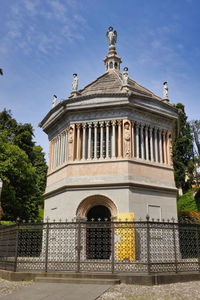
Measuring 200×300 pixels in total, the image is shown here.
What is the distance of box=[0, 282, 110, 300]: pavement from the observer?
23.6ft

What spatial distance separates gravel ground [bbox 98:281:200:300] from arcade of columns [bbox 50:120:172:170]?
7.75m

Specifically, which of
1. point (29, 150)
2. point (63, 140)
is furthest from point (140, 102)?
point (29, 150)

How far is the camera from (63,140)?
17.4 meters

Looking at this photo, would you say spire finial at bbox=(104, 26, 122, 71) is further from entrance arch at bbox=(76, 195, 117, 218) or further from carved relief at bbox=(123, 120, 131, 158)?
entrance arch at bbox=(76, 195, 117, 218)

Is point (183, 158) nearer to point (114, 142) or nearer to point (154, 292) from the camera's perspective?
point (114, 142)

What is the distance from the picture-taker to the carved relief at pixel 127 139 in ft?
50.2

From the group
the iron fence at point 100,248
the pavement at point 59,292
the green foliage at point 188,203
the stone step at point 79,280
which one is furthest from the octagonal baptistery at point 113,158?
the green foliage at point 188,203

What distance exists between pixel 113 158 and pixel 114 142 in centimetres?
91

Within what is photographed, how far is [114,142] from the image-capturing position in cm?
1571

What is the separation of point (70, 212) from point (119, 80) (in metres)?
9.16

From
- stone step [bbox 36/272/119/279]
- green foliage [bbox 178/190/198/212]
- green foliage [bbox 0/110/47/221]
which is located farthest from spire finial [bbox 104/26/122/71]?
green foliage [bbox 178/190/198/212]

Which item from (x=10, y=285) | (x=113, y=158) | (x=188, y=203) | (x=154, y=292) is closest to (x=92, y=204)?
(x=113, y=158)

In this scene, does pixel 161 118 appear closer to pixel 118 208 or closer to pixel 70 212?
pixel 118 208

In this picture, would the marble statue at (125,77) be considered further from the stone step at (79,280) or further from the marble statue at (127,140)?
the stone step at (79,280)
